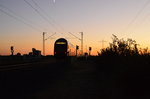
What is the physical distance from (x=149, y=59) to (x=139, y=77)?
Answer: 1.24m

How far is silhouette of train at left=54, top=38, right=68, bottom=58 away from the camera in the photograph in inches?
1740

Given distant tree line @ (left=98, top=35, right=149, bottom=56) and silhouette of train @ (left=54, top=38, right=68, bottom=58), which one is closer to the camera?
distant tree line @ (left=98, top=35, right=149, bottom=56)

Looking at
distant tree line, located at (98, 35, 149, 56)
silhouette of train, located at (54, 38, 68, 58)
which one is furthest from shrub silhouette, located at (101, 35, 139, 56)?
silhouette of train, located at (54, 38, 68, 58)

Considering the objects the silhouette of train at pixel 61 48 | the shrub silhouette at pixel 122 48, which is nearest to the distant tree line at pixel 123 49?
the shrub silhouette at pixel 122 48

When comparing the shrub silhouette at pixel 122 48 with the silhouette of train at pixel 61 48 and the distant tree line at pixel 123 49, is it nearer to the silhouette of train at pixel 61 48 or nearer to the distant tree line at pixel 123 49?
the distant tree line at pixel 123 49

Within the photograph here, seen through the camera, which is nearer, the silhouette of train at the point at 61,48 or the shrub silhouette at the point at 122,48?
the shrub silhouette at the point at 122,48

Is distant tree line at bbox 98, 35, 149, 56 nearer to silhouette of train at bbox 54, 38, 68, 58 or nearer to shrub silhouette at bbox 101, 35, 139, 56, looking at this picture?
A: shrub silhouette at bbox 101, 35, 139, 56

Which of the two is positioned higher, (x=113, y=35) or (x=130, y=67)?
(x=113, y=35)

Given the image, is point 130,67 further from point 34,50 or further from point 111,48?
point 34,50

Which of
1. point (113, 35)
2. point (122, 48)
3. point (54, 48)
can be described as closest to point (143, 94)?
point (122, 48)

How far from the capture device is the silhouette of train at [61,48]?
145 ft

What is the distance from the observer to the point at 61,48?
44.3 m

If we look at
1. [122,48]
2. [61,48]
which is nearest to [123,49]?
[122,48]

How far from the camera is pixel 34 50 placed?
97.7 metres
